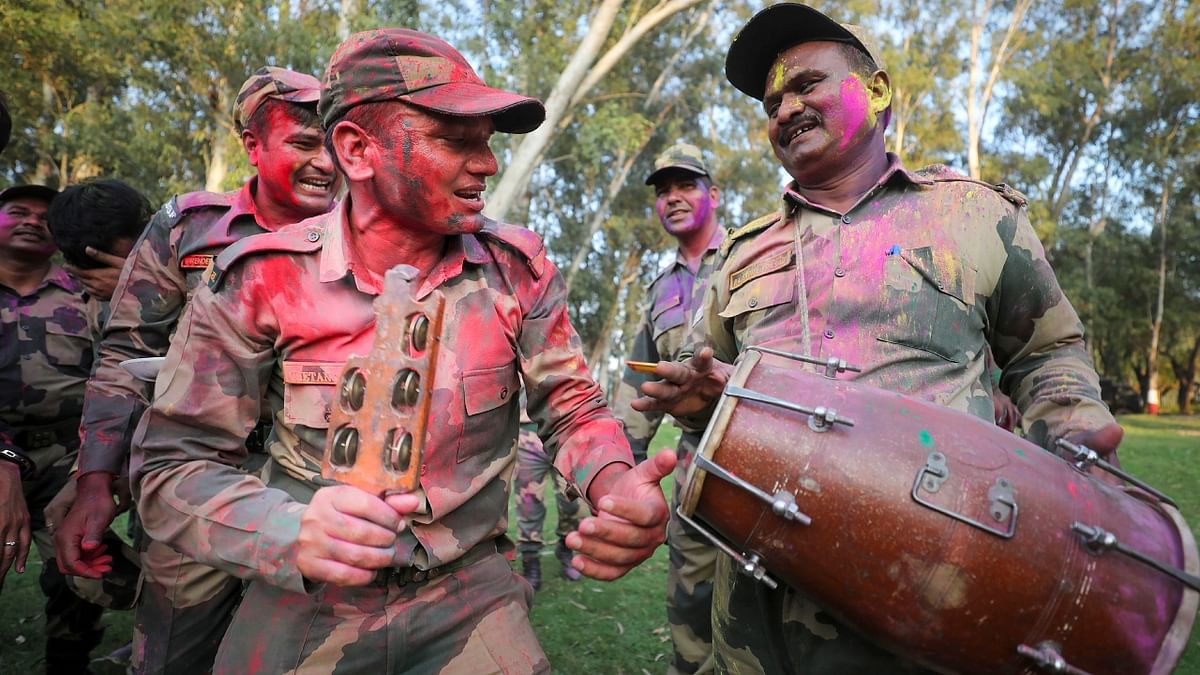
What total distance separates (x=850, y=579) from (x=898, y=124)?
84.3 ft

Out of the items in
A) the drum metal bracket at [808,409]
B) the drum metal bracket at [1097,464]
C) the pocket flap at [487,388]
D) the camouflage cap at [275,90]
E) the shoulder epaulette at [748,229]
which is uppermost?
the camouflage cap at [275,90]

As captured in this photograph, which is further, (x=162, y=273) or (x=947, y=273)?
(x=162, y=273)

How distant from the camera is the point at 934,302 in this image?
2.43 meters

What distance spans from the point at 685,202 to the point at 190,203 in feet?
11.8

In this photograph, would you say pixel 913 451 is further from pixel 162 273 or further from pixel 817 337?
pixel 162 273

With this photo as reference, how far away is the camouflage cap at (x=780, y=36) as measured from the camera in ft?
8.89

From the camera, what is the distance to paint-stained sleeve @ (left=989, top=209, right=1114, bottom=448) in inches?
95.4

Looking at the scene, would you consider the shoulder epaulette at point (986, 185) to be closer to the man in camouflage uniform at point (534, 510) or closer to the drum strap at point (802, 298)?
the drum strap at point (802, 298)

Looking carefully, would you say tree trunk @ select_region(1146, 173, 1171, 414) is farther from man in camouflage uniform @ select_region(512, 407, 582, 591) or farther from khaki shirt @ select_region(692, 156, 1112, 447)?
khaki shirt @ select_region(692, 156, 1112, 447)

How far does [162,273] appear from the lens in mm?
3498

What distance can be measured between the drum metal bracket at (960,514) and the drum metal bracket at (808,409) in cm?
20

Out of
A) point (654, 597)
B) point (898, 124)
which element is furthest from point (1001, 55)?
point (654, 597)

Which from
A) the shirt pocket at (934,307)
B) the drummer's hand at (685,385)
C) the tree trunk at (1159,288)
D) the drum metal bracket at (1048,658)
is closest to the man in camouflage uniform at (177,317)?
the drummer's hand at (685,385)

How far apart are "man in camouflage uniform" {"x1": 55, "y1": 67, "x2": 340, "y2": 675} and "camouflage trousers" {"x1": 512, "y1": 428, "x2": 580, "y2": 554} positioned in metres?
3.30
